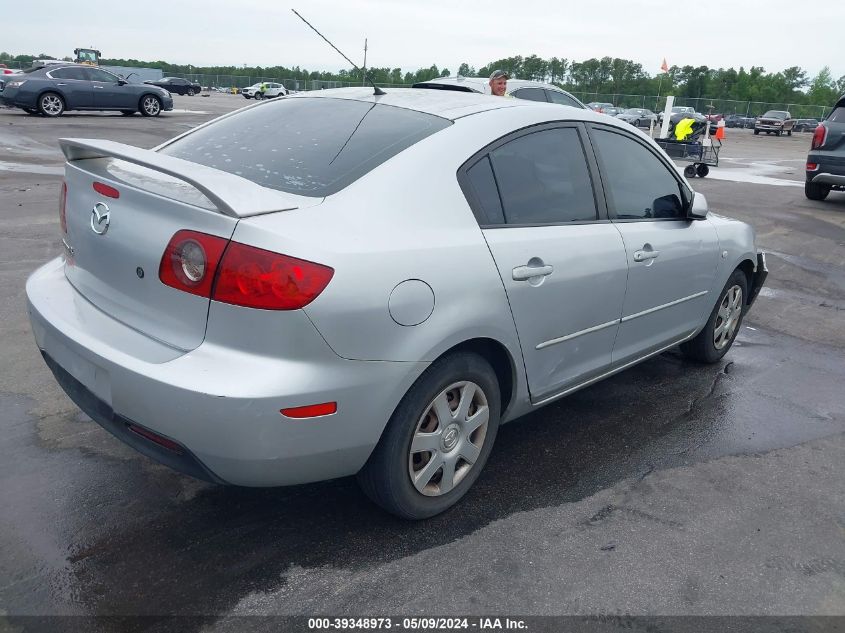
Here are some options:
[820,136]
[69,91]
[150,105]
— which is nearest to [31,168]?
[69,91]

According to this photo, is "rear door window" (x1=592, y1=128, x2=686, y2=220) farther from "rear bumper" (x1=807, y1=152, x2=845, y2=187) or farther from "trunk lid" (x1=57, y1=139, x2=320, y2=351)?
"rear bumper" (x1=807, y1=152, x2=845, y2=187)

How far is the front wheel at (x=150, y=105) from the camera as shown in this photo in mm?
23047

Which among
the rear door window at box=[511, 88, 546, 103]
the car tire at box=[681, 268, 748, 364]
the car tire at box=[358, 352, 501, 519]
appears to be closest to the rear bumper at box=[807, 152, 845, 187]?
the rear door window at box=[511, 88, 546, 103]

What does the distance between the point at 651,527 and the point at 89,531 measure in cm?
224

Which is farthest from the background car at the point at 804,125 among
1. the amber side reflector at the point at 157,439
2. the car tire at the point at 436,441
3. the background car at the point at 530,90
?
the amber side reflector at the point at 157,439

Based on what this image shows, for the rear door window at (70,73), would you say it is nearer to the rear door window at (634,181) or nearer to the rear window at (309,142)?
the rear window at (309,142)

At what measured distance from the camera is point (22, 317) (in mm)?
5078

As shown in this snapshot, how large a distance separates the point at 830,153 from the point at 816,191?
1.13 m

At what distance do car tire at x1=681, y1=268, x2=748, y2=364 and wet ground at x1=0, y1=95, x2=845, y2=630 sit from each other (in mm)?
320

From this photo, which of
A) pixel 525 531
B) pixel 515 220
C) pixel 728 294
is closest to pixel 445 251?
pixel 515 220

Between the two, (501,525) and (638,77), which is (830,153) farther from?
(638,77)

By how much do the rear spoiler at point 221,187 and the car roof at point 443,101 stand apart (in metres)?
0.93

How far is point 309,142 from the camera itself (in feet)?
10.3

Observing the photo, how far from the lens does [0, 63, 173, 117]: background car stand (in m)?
20.4
